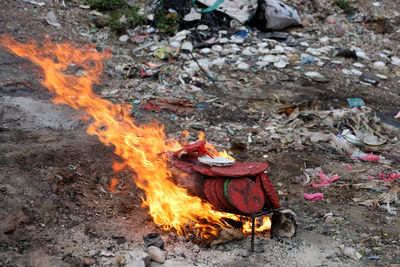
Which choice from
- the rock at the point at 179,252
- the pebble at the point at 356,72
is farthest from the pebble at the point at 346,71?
the rock at the point at 179,252

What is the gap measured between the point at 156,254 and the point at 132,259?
200mm

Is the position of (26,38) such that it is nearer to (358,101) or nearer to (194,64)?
(194,64)

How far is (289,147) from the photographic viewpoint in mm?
5562

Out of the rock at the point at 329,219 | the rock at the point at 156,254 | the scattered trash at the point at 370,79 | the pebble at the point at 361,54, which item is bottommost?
the scattered trash at the point at 370,79

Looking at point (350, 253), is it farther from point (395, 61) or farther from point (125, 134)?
point (395, 61)

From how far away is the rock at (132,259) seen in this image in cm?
277

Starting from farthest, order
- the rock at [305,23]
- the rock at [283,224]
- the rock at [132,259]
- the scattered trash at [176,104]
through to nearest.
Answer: the rock at [305,23]
the scattered trash at [176,104]
the rock at [283,224]
the rock at [132,259]

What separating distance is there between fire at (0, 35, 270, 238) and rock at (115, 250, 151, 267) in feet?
1.84

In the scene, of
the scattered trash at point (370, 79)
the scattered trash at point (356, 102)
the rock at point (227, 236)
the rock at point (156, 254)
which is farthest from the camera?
the scattered trash at point (370, 79)

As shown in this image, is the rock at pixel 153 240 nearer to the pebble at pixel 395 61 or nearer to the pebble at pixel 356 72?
the pebble at pixel 356 72

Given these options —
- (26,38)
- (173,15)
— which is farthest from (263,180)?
(173,15)

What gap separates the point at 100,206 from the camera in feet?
11.8

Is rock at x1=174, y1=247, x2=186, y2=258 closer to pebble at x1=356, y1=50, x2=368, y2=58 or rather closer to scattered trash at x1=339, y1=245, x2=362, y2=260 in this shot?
scattered trash at x1=339, y1=245, x2=362, y2=260

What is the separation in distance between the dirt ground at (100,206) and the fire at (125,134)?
154 mm
